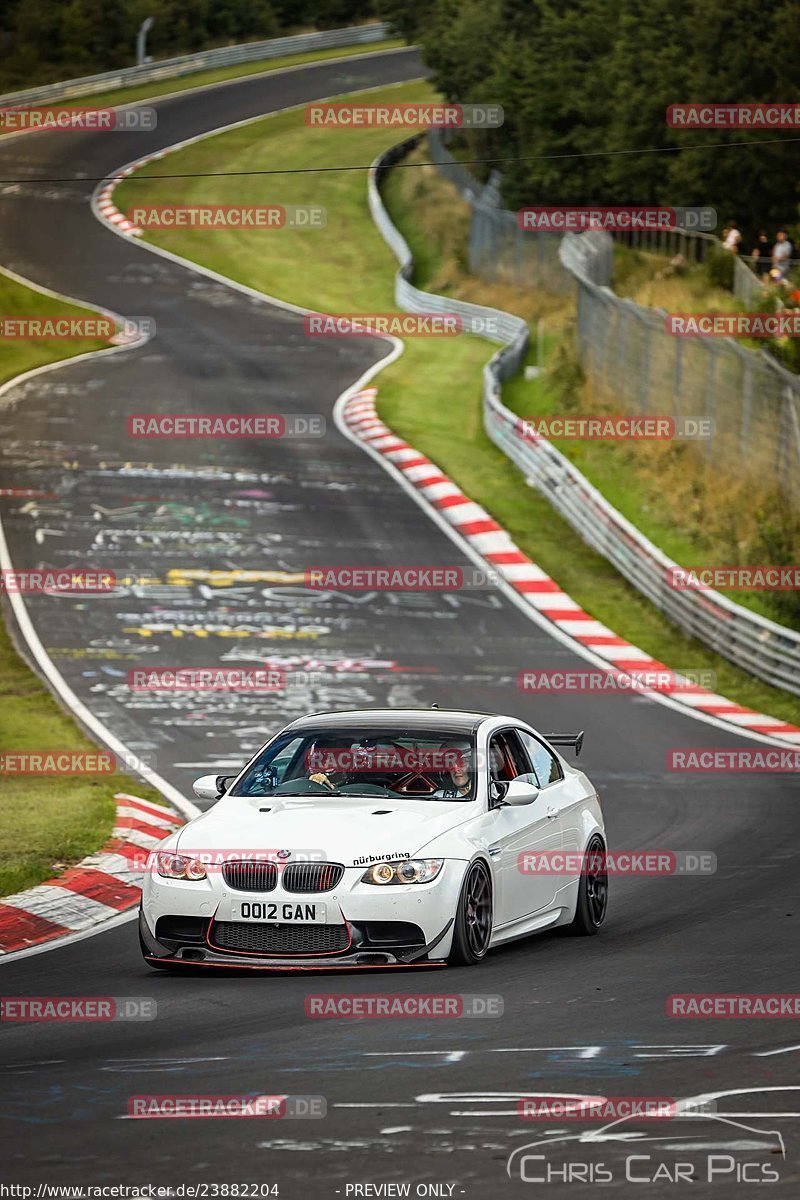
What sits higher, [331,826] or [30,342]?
[331,826]

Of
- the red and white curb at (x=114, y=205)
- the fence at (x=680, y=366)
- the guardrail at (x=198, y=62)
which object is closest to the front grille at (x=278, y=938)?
the fence at (x=680, y=366)

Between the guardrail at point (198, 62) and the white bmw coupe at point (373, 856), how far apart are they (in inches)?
2681

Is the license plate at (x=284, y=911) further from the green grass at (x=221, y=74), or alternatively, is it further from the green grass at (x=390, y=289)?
the green grass at (x=221, y=74)

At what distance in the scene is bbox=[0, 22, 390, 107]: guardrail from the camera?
7656 centimetres

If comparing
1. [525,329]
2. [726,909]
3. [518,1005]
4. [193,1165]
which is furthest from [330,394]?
[193,1165]

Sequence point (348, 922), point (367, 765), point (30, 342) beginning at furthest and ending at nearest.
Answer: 1. point (30, 342)
2. point (367, 765)
3. point (348, 922)

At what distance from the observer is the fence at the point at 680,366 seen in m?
26.1

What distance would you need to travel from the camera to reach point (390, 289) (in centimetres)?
5450

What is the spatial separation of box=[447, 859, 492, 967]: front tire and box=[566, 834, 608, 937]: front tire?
1216 mm

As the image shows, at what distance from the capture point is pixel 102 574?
2712 cm

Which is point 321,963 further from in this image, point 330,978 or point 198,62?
point 198,62

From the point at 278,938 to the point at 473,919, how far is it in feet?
3.40

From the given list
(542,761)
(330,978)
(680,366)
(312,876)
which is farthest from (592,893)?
(680,366)

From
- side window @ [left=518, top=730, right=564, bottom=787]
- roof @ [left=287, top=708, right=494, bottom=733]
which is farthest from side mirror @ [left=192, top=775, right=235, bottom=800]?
side window @ [left=518, top=730, right=564, bottom=787]
